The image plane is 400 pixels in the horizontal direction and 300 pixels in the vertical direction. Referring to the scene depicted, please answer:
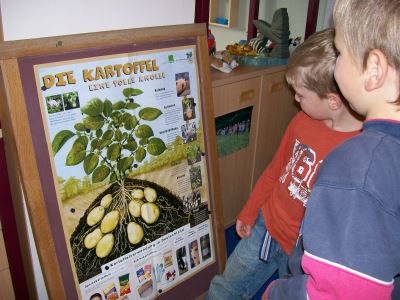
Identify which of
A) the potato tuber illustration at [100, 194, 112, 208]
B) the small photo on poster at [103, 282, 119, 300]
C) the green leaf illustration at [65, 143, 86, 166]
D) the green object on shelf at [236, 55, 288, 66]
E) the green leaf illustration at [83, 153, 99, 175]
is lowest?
the small photo on poster at [103, 282, 119, 300]

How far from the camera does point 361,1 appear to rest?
23.0 inches

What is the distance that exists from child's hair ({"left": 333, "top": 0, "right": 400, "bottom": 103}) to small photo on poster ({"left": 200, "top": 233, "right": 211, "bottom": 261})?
0.96m

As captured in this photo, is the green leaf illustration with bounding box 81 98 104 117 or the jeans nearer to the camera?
the green leaf illustration with bounding box 81 98 104 117

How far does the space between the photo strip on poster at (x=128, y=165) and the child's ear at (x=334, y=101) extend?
0.43 meters

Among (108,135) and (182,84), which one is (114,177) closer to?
(108,135)

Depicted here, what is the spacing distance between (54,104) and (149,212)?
458 mm

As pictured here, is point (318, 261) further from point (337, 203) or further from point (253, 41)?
point (253, 41)

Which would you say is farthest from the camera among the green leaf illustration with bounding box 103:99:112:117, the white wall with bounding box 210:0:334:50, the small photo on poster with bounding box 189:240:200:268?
the white wall with bounding box 210:0:334:50

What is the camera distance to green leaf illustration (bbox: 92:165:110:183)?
3.41 ft

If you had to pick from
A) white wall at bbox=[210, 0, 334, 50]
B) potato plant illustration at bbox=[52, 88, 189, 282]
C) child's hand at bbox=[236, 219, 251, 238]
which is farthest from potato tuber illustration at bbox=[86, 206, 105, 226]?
white wall at bbox=[210, 0, 334, 50]

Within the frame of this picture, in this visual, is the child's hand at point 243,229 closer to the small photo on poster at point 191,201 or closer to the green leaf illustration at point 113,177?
the small photo on poster at point 191,201

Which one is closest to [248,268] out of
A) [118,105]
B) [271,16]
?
[118,105]

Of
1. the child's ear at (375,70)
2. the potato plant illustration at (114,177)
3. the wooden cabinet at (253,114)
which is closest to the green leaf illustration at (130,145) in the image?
the potato plant illustration at (114,177)

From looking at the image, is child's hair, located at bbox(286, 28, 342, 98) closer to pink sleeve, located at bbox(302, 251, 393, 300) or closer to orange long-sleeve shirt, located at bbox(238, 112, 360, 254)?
orange long-sleeve shirt, located at bbox(238, 112, 360, 254)
